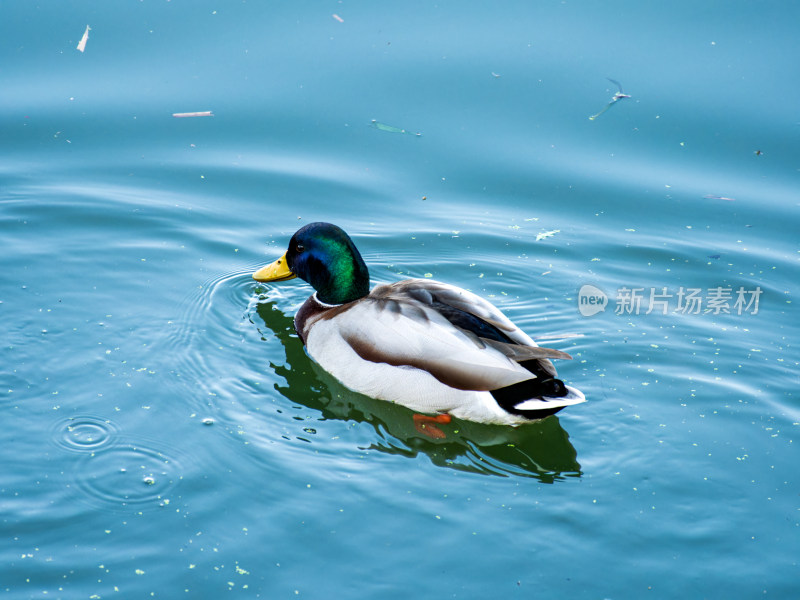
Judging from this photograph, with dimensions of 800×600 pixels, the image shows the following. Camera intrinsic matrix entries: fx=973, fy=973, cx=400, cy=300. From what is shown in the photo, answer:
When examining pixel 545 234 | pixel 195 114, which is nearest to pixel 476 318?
pixel 545 234

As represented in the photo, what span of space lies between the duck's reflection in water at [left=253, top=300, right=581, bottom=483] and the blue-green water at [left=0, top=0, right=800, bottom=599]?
0.02m

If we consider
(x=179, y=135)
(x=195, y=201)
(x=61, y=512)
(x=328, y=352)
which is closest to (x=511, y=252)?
(x=328, y=352)

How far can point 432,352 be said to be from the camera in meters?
5.84

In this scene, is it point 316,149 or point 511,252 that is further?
point 316,149

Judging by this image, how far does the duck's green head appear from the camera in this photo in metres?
6.58

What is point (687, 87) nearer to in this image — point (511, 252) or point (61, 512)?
point (511, 252)

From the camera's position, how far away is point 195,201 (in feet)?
26.2

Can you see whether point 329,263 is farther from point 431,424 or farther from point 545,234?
point 545,234

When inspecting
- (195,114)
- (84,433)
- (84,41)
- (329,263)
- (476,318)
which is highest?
(84,41)

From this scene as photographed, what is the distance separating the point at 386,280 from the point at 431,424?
174 cm

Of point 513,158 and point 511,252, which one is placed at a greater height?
point 513,158

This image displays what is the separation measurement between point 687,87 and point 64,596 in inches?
274

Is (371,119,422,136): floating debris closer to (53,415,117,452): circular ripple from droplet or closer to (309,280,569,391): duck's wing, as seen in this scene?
(309,280,569,391): duck's wing

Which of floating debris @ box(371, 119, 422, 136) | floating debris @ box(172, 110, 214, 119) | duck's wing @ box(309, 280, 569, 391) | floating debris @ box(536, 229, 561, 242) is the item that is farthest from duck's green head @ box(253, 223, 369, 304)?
floating debris @ box(172, 110, 214, 119)
